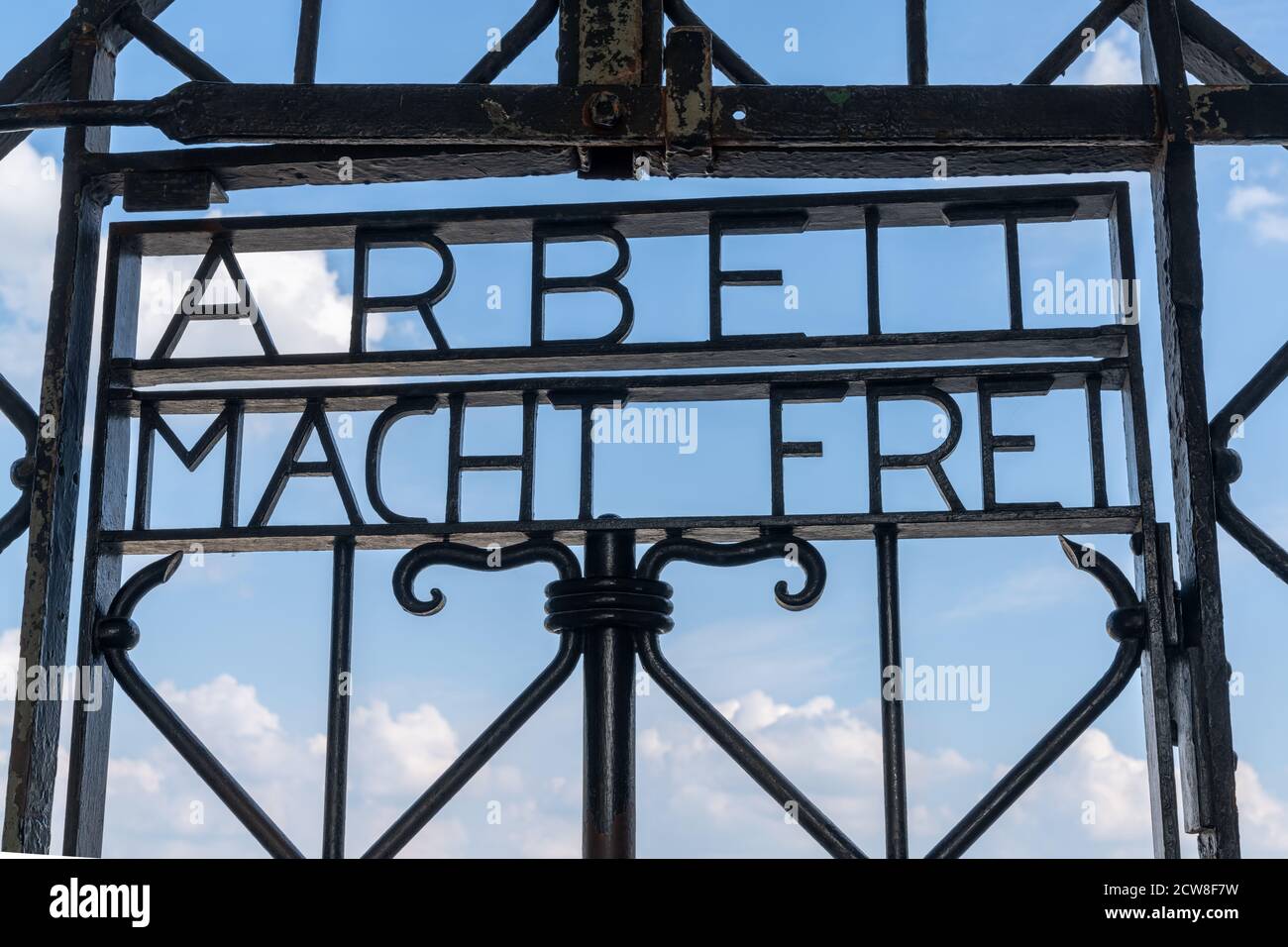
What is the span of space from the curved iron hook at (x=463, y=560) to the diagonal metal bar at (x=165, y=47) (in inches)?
32.1

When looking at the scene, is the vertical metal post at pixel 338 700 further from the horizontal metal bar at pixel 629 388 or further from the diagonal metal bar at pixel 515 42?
the diagonal metal bar at pixel 515 42

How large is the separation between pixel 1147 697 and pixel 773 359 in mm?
758

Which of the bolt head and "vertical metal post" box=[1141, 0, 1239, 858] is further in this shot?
the bolt head

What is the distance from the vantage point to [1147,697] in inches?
83.0

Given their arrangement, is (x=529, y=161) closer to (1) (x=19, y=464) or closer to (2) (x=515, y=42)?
(2) (x=515, y=42)

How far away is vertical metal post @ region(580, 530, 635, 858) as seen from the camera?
2107 mm

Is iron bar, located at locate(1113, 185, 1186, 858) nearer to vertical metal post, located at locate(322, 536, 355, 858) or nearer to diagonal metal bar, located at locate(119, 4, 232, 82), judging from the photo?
vertical metal post, located at locate(322, 536, 355, 858)

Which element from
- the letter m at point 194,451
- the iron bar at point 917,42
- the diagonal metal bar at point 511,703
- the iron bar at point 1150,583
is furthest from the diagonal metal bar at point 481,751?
the iron bar at point 917,42

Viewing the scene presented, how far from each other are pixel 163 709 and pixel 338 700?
0.29 m

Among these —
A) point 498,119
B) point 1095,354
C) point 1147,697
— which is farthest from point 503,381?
point 1147,697

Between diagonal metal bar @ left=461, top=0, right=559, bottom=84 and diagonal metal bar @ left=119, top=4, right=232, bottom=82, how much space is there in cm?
41

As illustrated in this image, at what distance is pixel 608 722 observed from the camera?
2.15 meters
